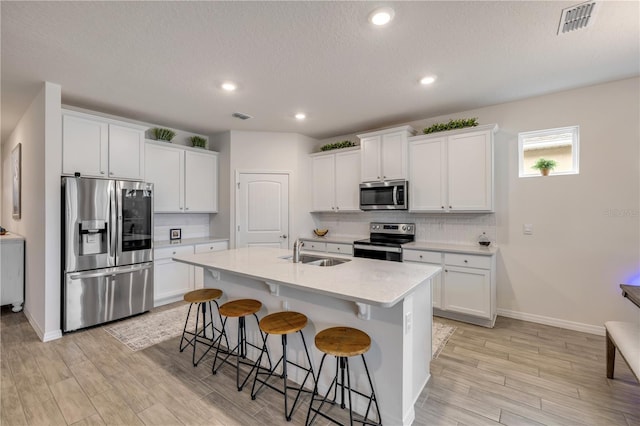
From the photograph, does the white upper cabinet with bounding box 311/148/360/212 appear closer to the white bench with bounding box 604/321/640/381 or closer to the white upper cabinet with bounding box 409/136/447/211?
the white upper cabinet with bounding box 409/136/447/211

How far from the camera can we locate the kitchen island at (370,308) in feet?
5.77

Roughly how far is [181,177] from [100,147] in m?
1.20

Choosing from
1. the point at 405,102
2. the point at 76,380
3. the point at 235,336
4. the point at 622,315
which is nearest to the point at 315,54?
the point at 405,102

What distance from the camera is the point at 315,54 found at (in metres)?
2.46

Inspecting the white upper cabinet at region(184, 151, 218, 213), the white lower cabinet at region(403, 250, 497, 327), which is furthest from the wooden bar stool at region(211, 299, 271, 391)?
the white upper cabinet at region(184, 151, 218, 213)

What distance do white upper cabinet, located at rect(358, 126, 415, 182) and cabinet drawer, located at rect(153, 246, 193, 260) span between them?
2.91 m

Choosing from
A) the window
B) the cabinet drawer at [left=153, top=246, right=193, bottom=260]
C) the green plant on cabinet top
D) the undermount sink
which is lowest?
the cabinet drawer at [left=153, top=246, right=193, bottom=260]

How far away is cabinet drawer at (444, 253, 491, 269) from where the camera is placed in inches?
128

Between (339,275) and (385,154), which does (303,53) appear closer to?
(339,275)

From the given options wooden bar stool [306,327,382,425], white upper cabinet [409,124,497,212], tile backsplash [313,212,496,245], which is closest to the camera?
wooden bar stool [306,327,382,425]

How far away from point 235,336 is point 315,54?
2751mm

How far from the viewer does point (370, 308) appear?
1870 millimetres

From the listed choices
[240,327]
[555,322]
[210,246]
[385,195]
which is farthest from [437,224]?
[210,246]

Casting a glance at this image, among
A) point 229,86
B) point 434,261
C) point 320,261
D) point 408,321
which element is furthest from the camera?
point 434,261
